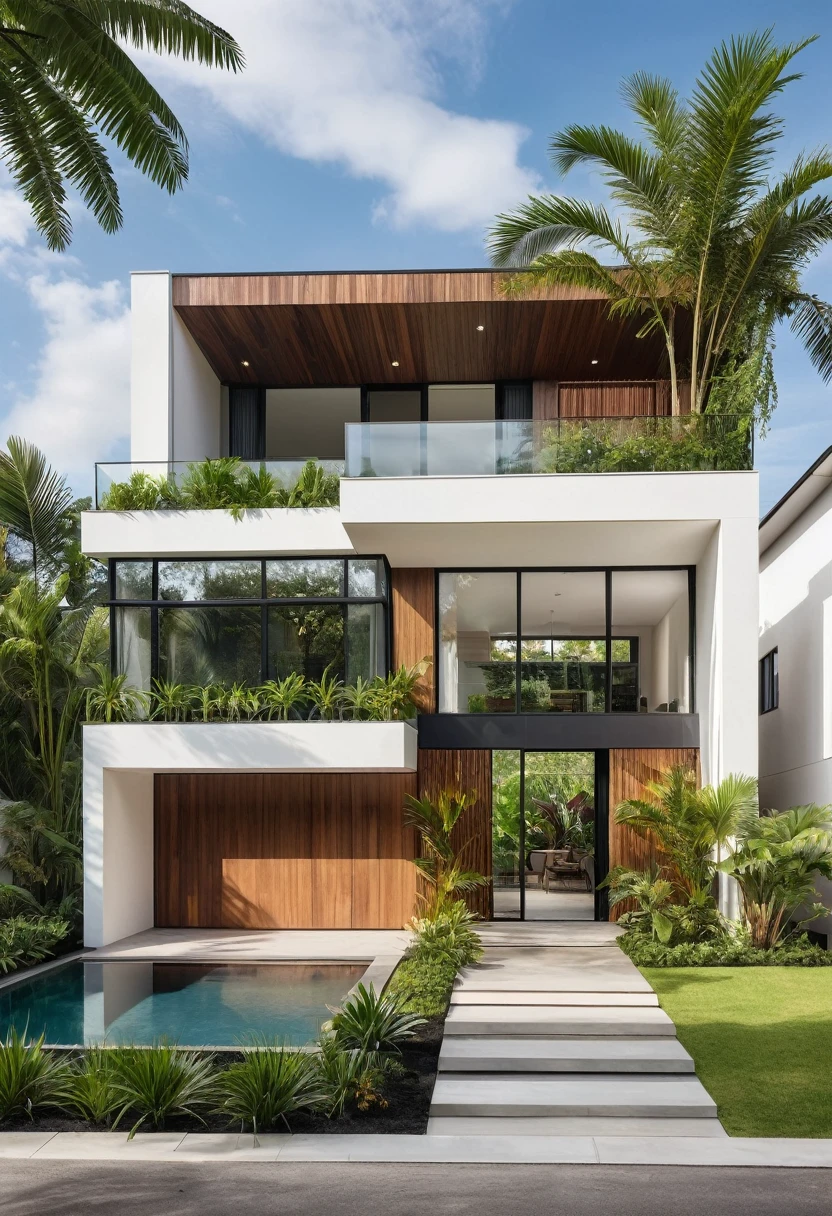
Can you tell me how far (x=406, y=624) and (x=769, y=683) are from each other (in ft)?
23.7

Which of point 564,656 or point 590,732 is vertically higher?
point 564,656

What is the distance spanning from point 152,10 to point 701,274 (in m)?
8.32

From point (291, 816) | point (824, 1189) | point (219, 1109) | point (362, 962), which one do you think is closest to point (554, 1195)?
point (824, 1189)

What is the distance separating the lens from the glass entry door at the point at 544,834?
14680mm

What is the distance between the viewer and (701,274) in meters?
13.8

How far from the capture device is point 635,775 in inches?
573

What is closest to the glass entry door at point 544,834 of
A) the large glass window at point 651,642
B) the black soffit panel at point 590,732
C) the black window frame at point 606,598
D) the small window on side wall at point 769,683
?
the black soffit panel at point 590,732

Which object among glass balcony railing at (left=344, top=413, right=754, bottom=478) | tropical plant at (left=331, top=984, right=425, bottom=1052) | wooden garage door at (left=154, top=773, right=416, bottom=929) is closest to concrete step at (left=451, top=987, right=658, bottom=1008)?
tropical plant at (left=331, top=984, right=425, bottom=1052)

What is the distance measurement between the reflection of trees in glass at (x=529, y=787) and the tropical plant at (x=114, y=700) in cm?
516

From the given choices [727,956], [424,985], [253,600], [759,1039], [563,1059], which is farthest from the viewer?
[253,600]

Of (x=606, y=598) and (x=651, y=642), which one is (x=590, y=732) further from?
(x=606, y=598)

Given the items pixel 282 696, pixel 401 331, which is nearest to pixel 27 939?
pixel 282 696

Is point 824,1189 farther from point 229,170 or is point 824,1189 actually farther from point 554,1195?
point 229,170

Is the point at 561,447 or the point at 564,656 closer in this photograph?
the point at 561,447
